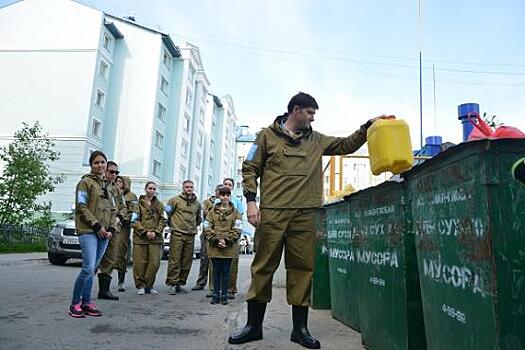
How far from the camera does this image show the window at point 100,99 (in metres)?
32.1

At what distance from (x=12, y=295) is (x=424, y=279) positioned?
19.8 ft

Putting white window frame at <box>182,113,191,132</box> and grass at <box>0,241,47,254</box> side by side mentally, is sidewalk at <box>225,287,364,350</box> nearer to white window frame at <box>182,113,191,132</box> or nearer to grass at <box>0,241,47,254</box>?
grass at <box>0,241,47,254</box>

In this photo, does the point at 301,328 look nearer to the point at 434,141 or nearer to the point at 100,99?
the point at 434,141

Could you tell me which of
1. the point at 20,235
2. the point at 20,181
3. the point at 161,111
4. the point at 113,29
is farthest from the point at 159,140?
the point at 20,181

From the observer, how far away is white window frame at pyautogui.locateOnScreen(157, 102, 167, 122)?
36644 millimetres

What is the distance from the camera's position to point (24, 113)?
3100cm

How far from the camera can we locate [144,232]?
7262mm

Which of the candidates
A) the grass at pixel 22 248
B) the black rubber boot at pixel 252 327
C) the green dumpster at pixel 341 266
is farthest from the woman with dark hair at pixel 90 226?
the grass at pixel 22 248

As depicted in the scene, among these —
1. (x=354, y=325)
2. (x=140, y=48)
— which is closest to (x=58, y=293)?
(x=354, y=325)

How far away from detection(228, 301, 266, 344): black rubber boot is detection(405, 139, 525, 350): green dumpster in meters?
1.56

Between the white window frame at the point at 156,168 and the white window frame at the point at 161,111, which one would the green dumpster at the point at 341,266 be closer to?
the white window frame at the point at 156,168

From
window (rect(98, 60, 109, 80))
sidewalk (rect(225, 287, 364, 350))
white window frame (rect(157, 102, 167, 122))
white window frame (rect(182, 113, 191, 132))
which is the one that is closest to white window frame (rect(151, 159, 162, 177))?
white window frame (rect(157, 102, 167, 122))

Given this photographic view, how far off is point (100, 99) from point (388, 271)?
32.6 metres

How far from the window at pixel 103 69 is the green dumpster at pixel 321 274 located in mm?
29770
